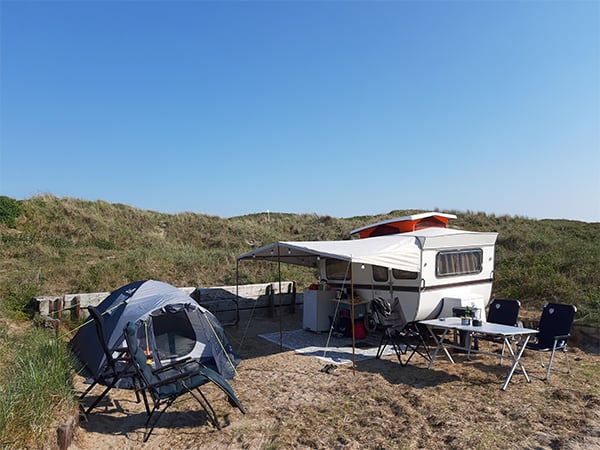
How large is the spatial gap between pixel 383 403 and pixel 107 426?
2.85 m

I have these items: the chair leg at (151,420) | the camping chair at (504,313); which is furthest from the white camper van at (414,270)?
the chair leg at (151,420)

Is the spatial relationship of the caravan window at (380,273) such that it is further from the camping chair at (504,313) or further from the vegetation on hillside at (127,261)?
the vegetation on hillside at (127,261)

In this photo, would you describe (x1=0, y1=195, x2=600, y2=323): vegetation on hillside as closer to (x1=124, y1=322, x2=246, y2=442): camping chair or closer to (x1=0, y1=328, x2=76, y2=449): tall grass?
(x1=0, y1=328, x2=76, y2=449): tall grass

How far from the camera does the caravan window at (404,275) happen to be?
735cm

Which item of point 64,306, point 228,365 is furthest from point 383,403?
point 64,306

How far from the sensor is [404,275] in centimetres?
755

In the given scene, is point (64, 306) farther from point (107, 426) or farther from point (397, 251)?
point (397, 251)

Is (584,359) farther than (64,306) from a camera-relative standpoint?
No

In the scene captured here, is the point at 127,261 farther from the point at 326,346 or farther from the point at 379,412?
the point at 379,412

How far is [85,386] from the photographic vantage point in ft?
18.3

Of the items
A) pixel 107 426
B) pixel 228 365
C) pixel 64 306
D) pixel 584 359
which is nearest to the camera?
pixel 107 426

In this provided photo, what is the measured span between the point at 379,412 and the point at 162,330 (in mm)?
3690

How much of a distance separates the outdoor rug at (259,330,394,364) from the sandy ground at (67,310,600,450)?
1.94ft

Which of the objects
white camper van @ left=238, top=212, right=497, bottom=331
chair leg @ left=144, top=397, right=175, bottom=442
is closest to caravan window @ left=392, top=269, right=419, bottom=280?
white camper van @ left=238, top=212, right=497, bottom=331
